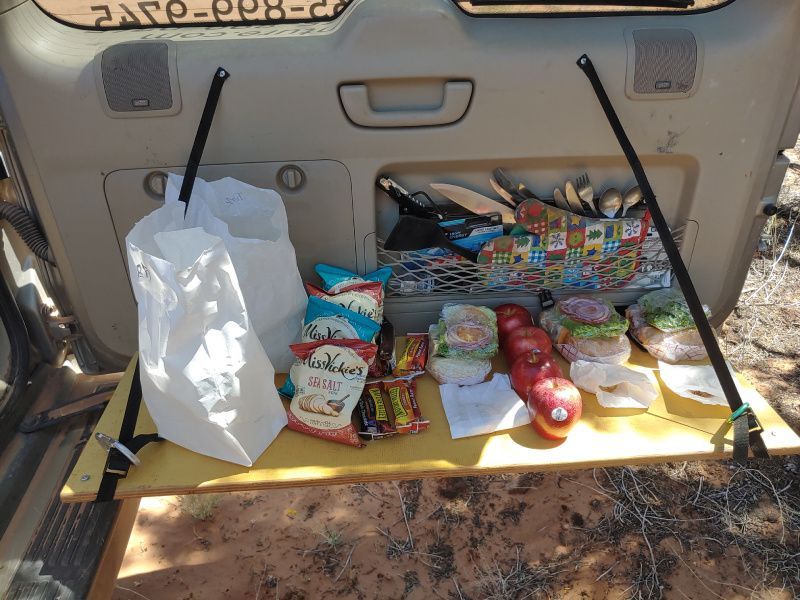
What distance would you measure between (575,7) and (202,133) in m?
1.00

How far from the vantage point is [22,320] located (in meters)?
1.71

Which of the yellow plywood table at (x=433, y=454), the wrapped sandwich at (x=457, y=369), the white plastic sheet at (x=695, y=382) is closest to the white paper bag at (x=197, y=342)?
the yellow plywood table at (x=433, y=454)

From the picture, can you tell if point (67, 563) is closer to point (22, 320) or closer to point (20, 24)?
point (22, 320)

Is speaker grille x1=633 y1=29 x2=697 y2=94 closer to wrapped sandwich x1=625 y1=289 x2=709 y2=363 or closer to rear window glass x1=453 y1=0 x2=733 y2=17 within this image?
rear window glass x1=453 y1=0 x2=733 y2=17

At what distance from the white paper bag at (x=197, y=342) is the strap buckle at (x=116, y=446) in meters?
0.10

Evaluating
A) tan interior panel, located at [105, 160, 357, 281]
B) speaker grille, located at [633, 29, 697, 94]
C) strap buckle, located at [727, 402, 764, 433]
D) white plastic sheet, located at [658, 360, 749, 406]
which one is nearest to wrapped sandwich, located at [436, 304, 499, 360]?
tan interior panel, located at [105, 160, 357, 281]

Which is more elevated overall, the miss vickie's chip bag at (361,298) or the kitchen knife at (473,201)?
the kitchen knife at (473,201)

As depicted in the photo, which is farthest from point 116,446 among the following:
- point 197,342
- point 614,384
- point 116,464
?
point 614,384

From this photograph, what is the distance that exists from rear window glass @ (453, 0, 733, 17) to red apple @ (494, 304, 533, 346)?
0.79 meters

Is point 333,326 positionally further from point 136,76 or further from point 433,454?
point 136,76

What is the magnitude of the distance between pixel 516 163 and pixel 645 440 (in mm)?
782

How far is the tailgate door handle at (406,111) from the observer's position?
4.90ft

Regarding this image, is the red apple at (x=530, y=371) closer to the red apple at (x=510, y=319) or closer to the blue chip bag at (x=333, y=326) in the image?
the red apple at (x=510, y=319)

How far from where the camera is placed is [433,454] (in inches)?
55.5
